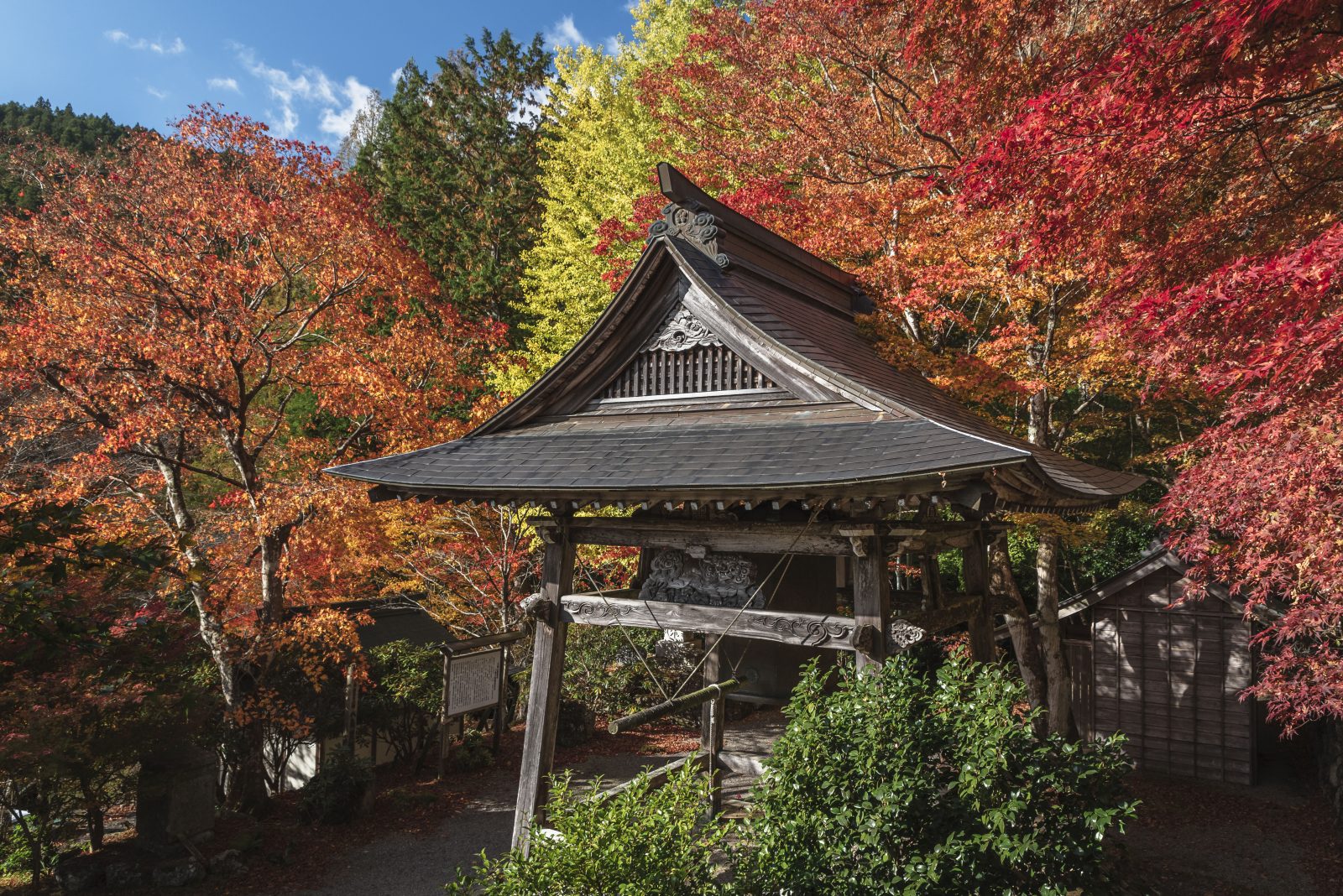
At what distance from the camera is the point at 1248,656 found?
9.77m

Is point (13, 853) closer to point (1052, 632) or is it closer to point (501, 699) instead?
point (501, 699)

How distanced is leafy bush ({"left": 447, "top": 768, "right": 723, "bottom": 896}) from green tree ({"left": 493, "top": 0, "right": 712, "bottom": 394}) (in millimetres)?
10142

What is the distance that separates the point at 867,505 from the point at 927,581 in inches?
68.2

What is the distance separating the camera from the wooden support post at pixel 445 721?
973cm

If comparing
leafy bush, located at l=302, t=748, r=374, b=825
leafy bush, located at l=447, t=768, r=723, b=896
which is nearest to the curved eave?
leafy bush, located at l=447, t=768, r=723, b=896

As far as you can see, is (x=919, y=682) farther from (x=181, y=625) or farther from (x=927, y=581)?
(x=181, y=625)

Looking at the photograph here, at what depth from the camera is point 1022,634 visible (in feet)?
26.2

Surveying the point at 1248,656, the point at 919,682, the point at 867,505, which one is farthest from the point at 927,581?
the point at 1248,656

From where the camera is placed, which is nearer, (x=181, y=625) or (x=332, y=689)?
(x=181, y=625)

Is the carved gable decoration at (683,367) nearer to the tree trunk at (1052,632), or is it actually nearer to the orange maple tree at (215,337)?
the orange maple tree at (215,337)

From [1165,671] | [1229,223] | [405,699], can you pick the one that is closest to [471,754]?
[405,699]

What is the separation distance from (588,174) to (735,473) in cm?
1489

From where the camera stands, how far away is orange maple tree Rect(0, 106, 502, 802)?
900 cm

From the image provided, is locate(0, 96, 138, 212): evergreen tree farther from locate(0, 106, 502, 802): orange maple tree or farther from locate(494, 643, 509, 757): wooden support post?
locate(494, 643, 509, 757): wooden support post
